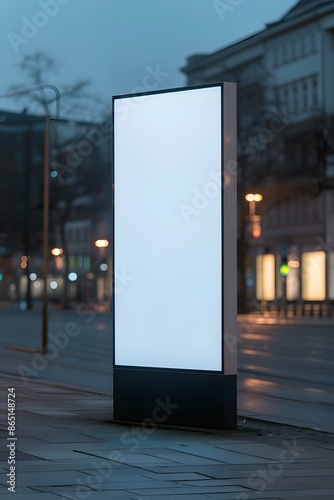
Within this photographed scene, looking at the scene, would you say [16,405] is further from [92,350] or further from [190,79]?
[190,79]

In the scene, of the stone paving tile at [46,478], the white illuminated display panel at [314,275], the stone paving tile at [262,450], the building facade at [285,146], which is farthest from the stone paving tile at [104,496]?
the white illuminated display panel at [314,275]

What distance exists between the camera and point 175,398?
13.4 meters

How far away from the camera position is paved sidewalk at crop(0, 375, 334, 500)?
9.14m

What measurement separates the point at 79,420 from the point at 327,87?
6297 cm

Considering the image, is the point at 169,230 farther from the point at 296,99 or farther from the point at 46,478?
the point at 296,99

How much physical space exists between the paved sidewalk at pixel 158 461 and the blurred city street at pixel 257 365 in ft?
7.75

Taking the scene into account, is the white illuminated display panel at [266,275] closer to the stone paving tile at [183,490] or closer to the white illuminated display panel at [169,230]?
the white illuminated display panel at [169,230]

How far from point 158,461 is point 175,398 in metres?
2.67

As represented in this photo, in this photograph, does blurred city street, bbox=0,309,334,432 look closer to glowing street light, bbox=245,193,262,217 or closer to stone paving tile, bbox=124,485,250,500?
stone paving tile, bbox=124,485,250,500

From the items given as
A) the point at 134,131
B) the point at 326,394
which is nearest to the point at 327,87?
the point at 326,394

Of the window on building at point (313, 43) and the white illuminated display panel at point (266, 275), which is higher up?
the window on building at point (313, 43)

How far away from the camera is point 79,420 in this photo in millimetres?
14383

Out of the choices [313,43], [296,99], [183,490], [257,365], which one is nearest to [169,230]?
Answer: [183,490]

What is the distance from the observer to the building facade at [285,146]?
207 feet
